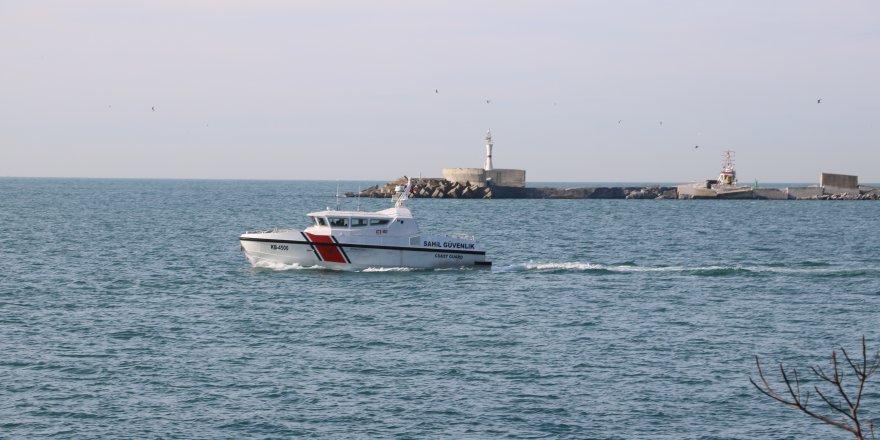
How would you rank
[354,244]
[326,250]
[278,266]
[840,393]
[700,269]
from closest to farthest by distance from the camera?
[840,393], [354,244], [326,250], [278,266], [700,269]

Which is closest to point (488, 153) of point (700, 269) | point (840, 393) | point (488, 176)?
point (488, 176)

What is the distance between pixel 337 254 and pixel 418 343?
16615 mm

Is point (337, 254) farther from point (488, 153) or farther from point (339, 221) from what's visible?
point (488, 153)

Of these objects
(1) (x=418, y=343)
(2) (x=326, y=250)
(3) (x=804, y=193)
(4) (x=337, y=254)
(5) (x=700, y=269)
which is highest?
(3) (x=804, y=193)

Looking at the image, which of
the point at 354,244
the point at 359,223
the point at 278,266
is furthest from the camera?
the point at 278,266

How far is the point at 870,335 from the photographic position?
32.7m

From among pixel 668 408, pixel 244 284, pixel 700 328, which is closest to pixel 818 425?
pixel 668 408

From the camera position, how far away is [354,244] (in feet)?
153

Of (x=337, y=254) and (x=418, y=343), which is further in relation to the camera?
(x=337, y=254)

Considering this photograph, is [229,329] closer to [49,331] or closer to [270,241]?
[49,331]

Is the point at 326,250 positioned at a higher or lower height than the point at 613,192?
lower

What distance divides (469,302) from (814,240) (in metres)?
45.8

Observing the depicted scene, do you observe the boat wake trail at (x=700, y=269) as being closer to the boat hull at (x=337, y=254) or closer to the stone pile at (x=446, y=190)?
the boat hull at (x=337, y=254)

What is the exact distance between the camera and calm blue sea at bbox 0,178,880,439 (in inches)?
885
